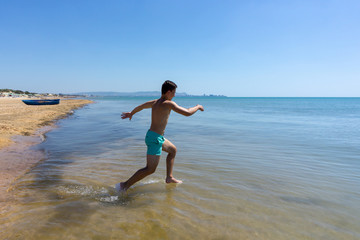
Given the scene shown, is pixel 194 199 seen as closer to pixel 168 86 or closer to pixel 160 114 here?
pixel 160 114

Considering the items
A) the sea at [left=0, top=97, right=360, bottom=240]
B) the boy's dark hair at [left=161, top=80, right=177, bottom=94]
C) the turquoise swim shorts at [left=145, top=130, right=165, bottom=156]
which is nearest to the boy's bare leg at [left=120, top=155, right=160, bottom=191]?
the turquoise swim shorts at [left=145, top=130, right=165, bottom=156]

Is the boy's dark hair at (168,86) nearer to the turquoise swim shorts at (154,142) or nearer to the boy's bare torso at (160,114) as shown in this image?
the boy's bare torso at (160,114)

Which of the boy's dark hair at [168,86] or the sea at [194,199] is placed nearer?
the sea at [194,199]

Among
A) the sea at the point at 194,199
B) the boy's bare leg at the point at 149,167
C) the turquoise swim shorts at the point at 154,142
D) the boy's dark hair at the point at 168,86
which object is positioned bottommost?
the sea at the point at 194,199

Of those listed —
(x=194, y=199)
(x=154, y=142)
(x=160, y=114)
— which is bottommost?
(x=194, y=199)

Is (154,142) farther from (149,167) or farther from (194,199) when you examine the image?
(194,199)

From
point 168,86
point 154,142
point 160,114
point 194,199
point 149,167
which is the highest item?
point 168,86

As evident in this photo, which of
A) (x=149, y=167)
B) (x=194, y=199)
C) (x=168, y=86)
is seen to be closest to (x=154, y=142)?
(x=149, y=167)

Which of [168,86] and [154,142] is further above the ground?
[168,86]

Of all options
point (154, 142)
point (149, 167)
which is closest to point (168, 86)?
point (154, 142)

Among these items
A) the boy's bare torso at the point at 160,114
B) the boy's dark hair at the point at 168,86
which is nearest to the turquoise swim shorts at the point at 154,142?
the boy's bare torso at the point at 160,114

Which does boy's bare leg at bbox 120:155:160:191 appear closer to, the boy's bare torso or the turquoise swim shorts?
the turquoise swim shorts

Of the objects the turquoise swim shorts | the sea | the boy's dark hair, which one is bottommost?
the sea

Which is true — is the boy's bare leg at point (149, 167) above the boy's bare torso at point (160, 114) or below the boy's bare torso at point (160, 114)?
below
